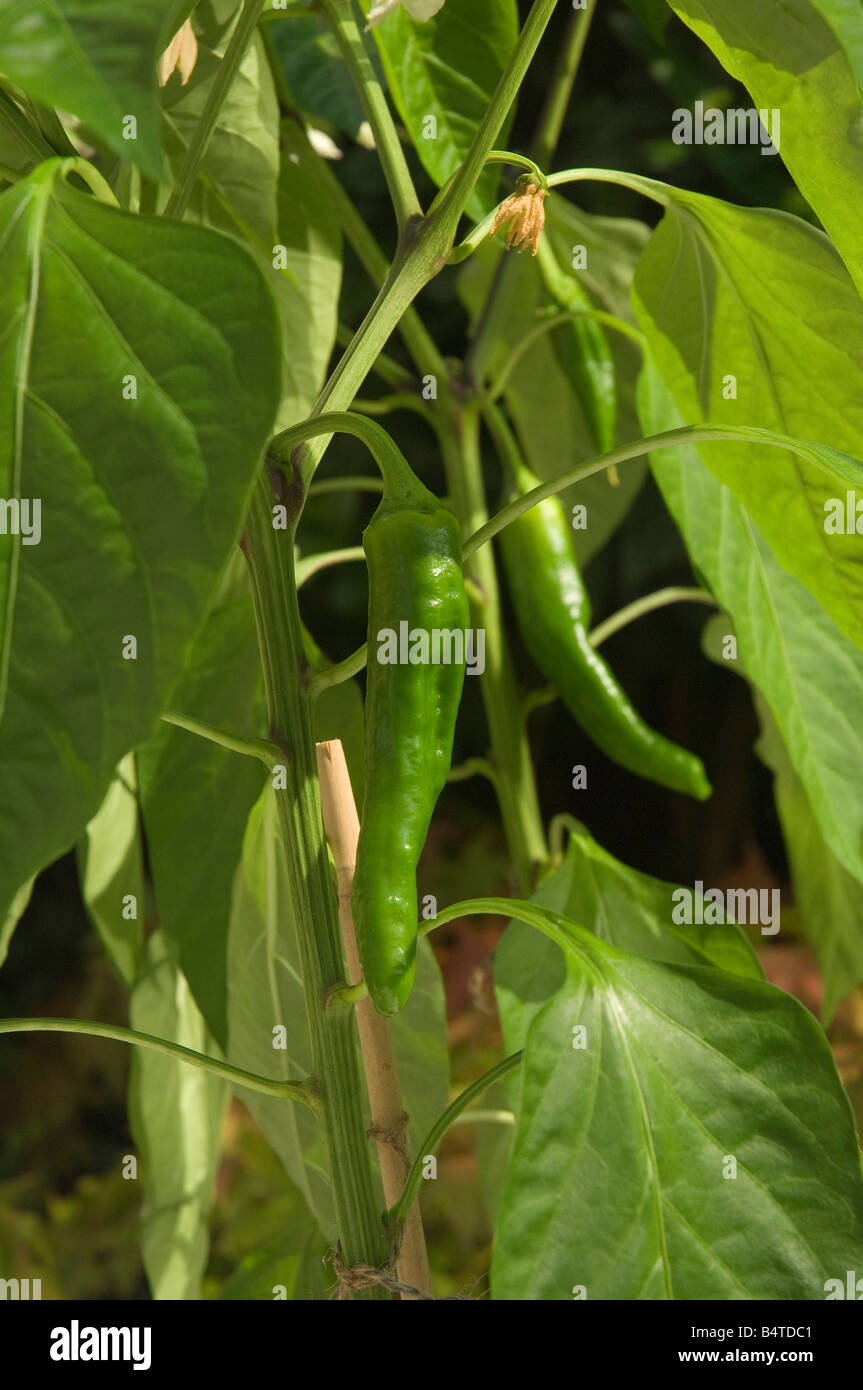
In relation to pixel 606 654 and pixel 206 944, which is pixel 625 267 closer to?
pixel 206 944

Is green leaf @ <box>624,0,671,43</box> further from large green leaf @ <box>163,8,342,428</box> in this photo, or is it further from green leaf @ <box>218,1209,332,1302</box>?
green leaf @ <box>218,1209,332,1302</box>

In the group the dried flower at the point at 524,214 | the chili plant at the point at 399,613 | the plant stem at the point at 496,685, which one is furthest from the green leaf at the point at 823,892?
the dried flower at the point at 524,214

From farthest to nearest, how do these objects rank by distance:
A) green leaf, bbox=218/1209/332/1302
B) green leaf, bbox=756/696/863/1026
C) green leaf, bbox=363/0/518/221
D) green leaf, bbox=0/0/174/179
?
1. green leaf, bbox=756/696/863/1026
2. green leaf, bbox=218/1209/332/1302
3. green leaf, bbox=363/0/518/221
4. green leaf, bbox=0/0/174/179

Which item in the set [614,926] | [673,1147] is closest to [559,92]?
[614,926]

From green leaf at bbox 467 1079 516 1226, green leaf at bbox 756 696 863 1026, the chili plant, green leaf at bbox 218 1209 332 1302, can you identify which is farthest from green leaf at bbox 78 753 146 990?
green leaf at bbox 756 696 863 1026

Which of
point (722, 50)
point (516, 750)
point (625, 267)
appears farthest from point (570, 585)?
point (722, 50)

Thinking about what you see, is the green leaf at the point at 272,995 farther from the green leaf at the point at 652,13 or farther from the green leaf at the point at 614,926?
the green leaf at the point at 652,13
